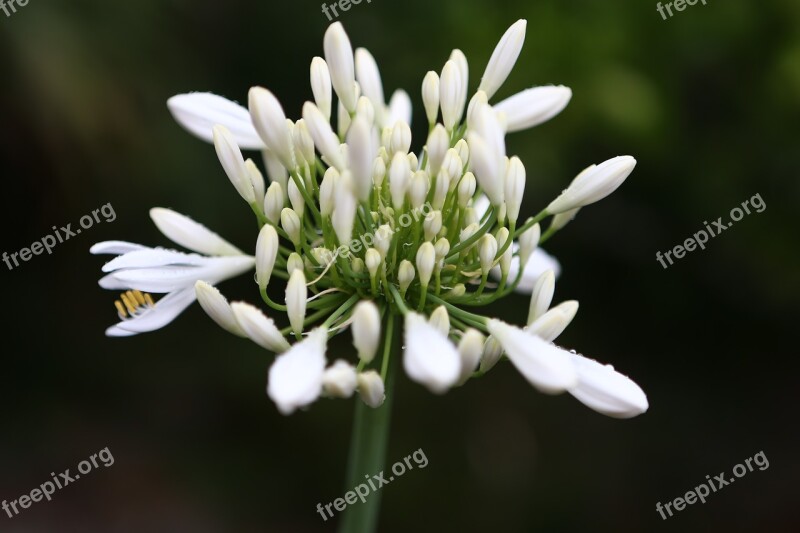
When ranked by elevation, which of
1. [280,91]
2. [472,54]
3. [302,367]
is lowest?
[302,367]

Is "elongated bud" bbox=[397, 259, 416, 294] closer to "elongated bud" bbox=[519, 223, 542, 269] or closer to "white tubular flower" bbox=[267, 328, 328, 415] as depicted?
"white tubular flower" bbox=[267, 328, 328, 415]

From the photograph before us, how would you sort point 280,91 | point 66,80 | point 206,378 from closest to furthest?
point 66,80 → point 280,91 → point 206,378

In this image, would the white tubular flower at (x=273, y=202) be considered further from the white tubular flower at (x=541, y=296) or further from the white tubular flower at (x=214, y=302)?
the white tubular flower at (x=541, y=296)

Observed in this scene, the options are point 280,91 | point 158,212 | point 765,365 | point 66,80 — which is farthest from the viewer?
point 765,365

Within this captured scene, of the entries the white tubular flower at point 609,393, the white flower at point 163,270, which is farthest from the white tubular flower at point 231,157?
the white tubular flower at point 609,393

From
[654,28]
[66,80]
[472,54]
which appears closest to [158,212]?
[66,80]

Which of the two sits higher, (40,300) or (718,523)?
(40,300)

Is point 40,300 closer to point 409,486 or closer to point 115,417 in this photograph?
point 115,417

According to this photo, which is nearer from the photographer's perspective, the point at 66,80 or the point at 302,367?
the point at 302,367
